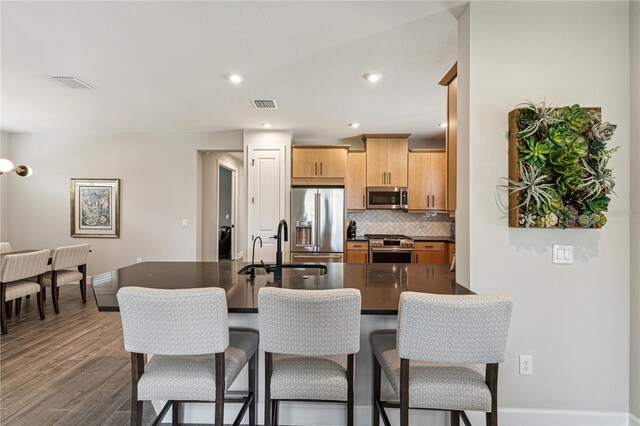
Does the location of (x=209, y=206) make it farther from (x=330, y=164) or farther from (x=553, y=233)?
(x=553, y=233)

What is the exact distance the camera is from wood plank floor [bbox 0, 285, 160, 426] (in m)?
2.05

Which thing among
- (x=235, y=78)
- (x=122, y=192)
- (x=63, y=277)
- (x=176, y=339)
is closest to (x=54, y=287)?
(x=63, y=277)

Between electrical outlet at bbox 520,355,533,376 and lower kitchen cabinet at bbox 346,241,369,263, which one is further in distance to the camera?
lower kitchen cabinet at bbox 346,241,369,263

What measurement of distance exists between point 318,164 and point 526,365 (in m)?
3.71

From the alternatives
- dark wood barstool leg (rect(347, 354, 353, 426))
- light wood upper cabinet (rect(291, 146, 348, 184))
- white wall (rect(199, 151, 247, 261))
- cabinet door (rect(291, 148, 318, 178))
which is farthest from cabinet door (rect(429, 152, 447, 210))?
dark wood barstool leg (rect(347, 354, 353, 426))

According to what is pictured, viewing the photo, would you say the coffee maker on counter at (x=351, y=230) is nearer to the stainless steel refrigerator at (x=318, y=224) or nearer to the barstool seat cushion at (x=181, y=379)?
the stainless steel refrigerator at (x=318, y=224)

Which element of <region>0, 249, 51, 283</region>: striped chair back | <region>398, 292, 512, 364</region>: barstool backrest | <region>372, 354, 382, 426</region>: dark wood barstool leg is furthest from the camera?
<region>0, 249, 51, 283</region>: striped chair back

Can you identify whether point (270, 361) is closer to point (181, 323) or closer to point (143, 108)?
point (181, 323)

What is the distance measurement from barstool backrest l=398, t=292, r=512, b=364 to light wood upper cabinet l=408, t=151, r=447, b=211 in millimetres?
4003

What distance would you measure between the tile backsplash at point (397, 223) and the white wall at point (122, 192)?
2827mm

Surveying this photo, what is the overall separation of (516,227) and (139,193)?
540 cm

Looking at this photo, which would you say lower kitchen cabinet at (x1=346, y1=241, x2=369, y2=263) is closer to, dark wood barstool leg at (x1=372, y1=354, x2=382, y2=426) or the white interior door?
the white interior door

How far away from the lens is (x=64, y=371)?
2576 millimetres

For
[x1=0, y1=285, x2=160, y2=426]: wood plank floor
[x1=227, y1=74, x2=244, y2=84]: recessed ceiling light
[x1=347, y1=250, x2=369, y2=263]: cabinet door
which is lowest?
[x1=0, y1=285, x2=160, y2=426]: wood plank floor
